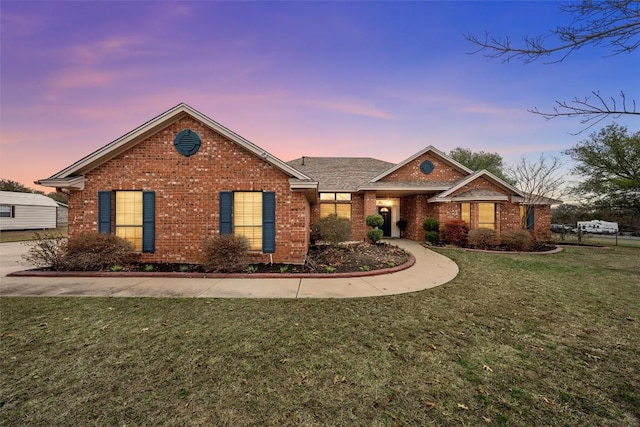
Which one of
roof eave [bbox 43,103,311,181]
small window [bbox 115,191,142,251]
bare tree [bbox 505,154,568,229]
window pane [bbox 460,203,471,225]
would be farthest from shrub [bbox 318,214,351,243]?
bare tree [bbox 505,154,568,229]

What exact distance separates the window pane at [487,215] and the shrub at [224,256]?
46.1ft

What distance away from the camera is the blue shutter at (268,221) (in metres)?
8.58

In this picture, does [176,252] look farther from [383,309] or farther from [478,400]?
[478,400]

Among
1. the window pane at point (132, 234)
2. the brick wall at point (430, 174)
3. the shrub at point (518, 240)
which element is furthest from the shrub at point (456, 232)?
the window pane at point (132, 234)

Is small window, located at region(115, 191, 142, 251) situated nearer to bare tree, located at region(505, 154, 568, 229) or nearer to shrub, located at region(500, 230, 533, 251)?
shrub, located at region(500, 230, 533, 251)

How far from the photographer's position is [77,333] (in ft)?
12.3

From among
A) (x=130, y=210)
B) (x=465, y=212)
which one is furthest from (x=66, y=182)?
(x=465, y=212)

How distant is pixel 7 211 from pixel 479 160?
55.2 m

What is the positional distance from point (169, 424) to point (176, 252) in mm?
7440

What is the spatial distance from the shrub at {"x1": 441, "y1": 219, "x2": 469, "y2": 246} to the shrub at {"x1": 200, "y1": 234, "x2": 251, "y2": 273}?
38.8 ft

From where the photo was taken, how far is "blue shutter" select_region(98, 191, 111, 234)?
27.7 feet

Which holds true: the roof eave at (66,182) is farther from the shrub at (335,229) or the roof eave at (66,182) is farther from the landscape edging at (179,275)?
the shrub at (335,229)

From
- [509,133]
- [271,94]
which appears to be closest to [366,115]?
[271,94]

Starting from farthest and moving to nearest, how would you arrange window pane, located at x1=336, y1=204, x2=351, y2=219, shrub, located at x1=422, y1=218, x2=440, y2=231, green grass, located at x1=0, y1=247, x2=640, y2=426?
window pane, located at x1=336, y1=204, x2=351, y2=219
shrub, located at x1=422, y1=218, x2=440, y2=231
green grass, located at x1=0, y1=247, x2=640, y2=426
